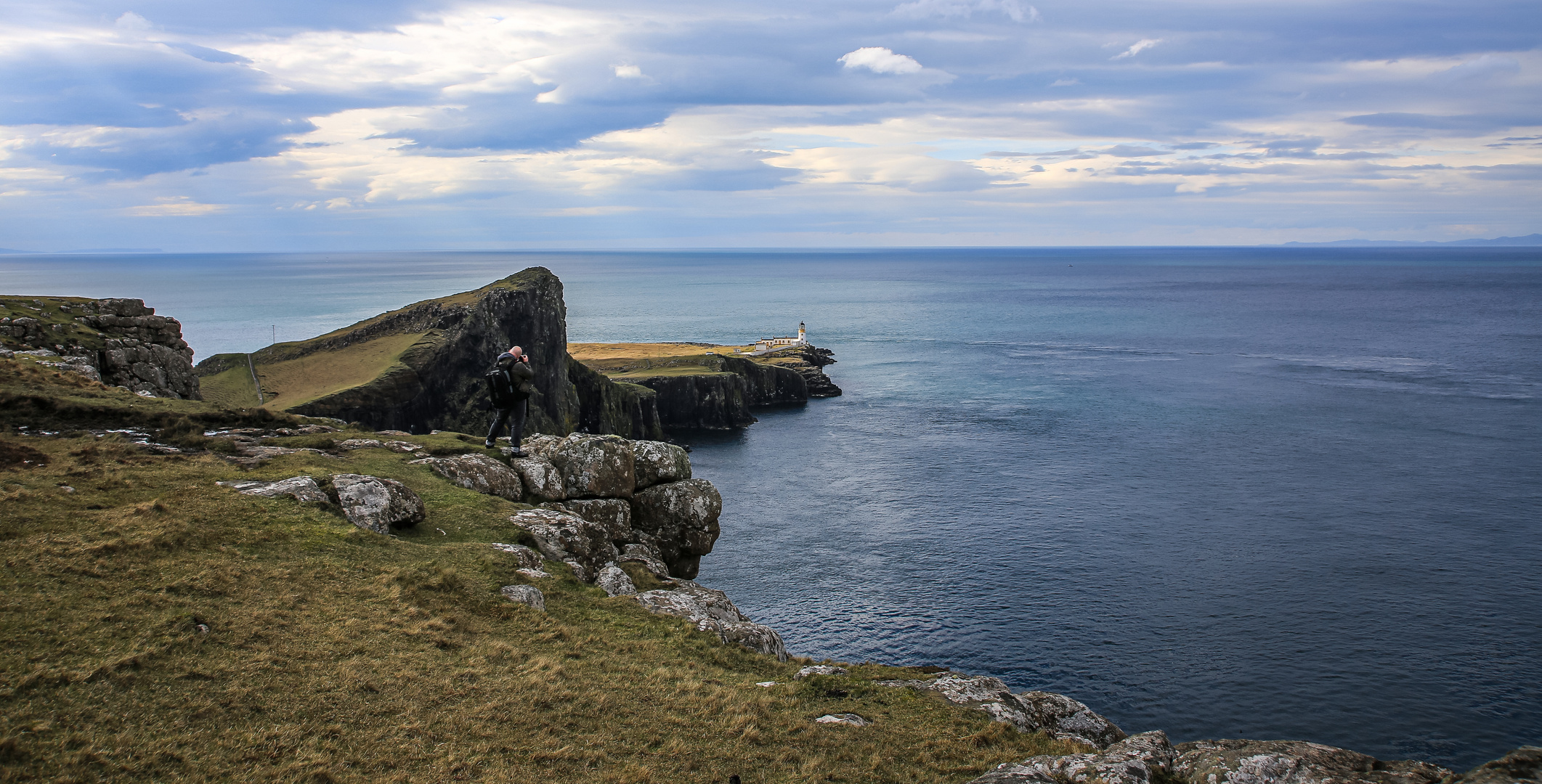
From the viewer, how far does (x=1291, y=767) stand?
14711 millimetres

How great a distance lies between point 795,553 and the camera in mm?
57031

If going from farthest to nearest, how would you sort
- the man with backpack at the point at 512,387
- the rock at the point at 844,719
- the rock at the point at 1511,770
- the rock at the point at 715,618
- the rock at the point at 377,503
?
1. the man with backpack at the point at 512,387
2. the rock at the point at 377,503
3. the rock at the point at 715,618
4. the rock at the point at 844,719
5. the rock at the point at 1511,770

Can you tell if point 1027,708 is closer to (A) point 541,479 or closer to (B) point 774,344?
(A) point 541,479

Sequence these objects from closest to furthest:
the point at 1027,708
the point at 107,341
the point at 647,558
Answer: the point at 1027,708 < the point at 647,558 < the point at 107,341

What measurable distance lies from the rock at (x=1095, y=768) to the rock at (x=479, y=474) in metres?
17.4

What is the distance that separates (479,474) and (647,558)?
5.80 m

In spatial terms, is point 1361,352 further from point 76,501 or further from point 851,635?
point 76,501

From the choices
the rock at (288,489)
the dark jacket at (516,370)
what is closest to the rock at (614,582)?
the dark jacket at (516,370)

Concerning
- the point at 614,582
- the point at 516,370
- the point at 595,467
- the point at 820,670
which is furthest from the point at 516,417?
the point at 820,670

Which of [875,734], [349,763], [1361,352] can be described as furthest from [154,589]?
[1361,352]

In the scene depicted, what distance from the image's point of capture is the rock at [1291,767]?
47.3 ft

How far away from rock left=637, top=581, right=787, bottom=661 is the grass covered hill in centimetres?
64

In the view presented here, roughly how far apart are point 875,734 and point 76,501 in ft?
57.4

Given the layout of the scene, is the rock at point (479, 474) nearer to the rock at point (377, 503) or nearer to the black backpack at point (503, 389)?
the black backpack at point (503, 389)
